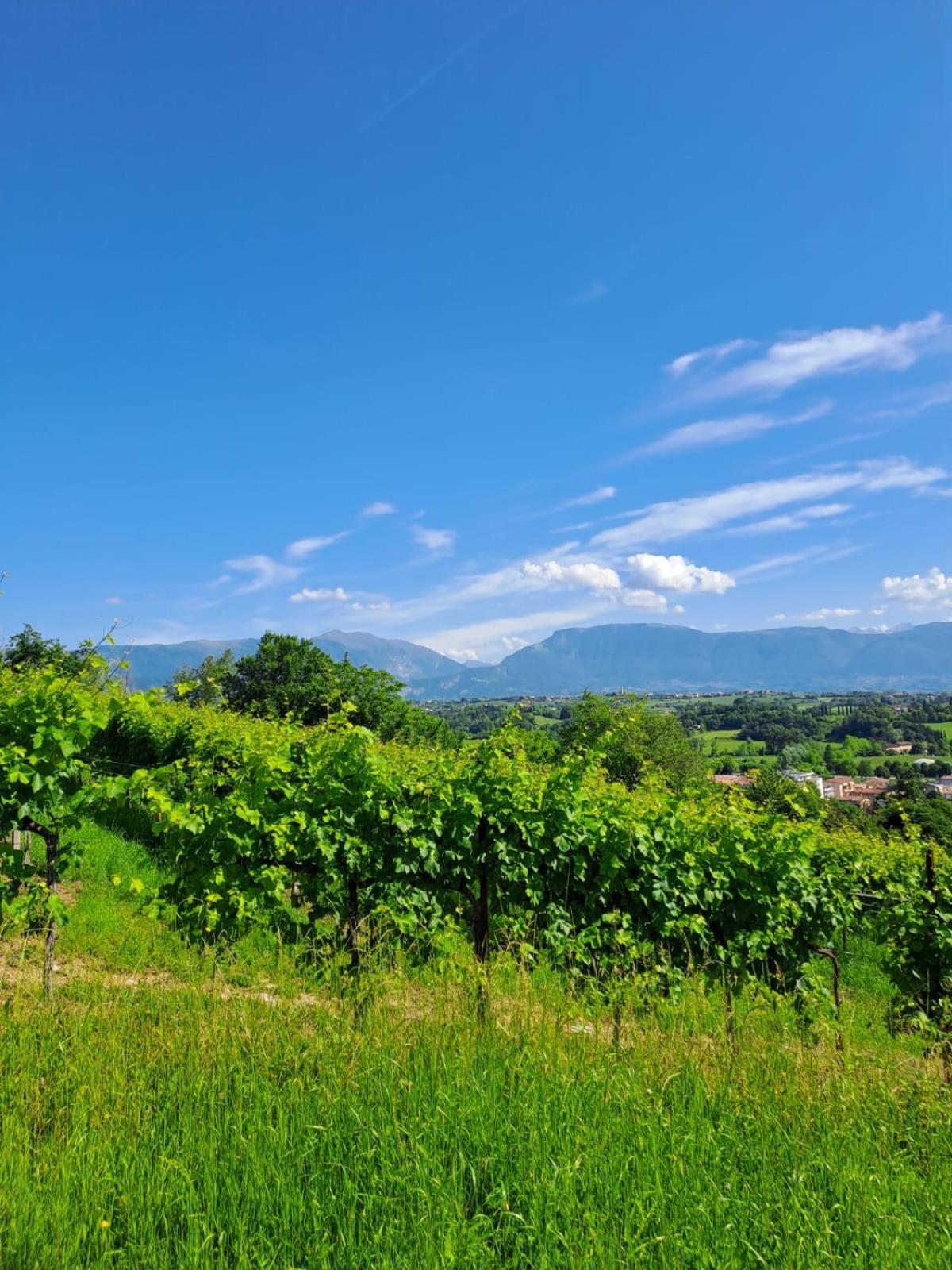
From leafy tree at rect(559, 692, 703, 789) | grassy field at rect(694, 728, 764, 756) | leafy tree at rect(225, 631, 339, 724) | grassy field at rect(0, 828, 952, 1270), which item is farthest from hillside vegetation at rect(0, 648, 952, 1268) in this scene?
grassy field at rect(694, 728, 764, 756)

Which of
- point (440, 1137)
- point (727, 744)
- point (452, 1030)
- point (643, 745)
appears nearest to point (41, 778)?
point (452, 1030)

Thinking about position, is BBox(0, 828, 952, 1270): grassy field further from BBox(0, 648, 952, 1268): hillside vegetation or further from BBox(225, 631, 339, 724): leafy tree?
BBox(225, 631, 339, 724): leafy tree

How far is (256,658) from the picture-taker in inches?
2228

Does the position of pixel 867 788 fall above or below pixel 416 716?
below

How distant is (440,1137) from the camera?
2.71 metres

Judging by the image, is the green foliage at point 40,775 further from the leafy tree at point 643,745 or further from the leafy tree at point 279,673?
the leafy tree at point 279,673

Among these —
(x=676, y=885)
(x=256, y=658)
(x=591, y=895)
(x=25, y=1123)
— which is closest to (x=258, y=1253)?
(x=25, y=1123)

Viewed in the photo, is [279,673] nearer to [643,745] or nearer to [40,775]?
[643,745]

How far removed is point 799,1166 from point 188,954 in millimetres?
3730

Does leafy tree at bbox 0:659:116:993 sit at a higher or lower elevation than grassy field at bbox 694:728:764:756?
higher

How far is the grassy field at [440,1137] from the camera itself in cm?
223

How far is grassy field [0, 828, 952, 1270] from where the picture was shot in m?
2.23

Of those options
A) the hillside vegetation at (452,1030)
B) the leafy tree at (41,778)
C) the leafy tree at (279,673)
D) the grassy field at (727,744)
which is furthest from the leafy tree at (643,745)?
the grassy field at (727,744)

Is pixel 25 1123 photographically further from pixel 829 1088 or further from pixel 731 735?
pixel 731 735
